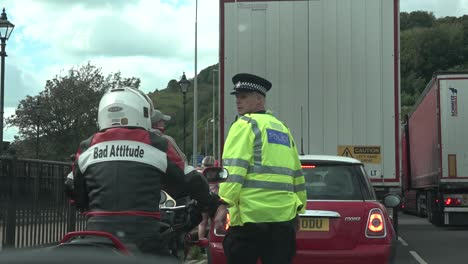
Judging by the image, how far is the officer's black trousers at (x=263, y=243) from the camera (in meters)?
4.24

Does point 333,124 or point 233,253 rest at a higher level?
point 333,124

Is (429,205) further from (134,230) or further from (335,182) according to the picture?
(134,230)

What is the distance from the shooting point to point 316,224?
628 cm

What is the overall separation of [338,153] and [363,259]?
4786 mm

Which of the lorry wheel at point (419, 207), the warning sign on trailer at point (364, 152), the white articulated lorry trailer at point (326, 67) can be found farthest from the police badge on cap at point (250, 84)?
the lorry wheel at point (419, 207)

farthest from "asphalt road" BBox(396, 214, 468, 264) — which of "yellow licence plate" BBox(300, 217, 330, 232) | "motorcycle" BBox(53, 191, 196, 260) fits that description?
"motorcycle" BBox(53, 191, 196, 260)

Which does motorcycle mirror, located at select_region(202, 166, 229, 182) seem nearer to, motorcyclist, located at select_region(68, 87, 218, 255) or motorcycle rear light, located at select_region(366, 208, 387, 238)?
motorcyclist, located at select_region(68, 87, 218, 255)

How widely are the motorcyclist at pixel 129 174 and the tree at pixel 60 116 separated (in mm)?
30565

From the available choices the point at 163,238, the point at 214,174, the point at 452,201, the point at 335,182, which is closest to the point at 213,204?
the point at 214,174

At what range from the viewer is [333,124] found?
10867 millimetres

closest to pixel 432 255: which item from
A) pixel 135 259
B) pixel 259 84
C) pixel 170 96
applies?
pixel 259 84

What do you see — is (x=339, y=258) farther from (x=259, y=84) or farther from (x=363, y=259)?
(x=259, y=84)

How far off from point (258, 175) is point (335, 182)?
2.58 metres

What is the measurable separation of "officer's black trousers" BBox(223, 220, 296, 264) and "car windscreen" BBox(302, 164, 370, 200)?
7.55 ft
